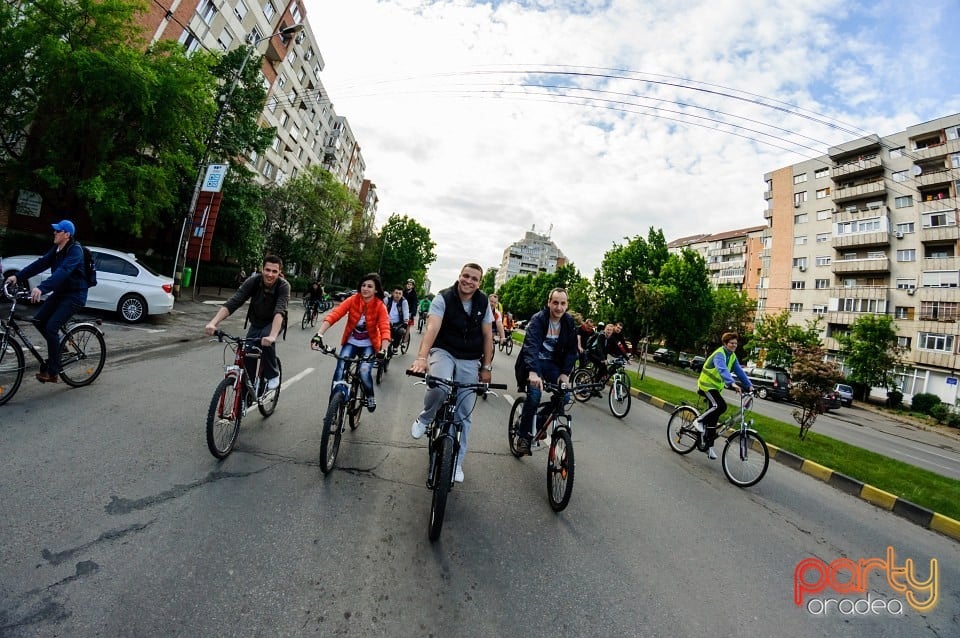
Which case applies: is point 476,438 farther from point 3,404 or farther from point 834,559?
point 3,404

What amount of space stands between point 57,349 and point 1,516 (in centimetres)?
328

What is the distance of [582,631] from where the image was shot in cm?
222

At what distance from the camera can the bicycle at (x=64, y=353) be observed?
4152 mm

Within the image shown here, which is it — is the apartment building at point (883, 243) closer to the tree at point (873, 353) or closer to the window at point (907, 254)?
the window at point (907, 254)

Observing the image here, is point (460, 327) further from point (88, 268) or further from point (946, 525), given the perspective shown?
point (946, 525)

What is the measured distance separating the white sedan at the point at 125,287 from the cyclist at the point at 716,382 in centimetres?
1285

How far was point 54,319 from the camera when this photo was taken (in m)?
4.69

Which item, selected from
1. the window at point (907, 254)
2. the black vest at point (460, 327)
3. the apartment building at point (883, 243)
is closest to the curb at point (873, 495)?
the black vest at point (460, 327)

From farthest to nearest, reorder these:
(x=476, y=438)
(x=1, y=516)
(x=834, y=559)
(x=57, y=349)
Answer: (x=476, y=438)
(x=57, y=349)
(x=834, y=559)
(x=1, y=516)

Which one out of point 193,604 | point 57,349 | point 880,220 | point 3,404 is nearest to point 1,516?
point 193,604

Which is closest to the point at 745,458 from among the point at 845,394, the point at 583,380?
the point at 583,380

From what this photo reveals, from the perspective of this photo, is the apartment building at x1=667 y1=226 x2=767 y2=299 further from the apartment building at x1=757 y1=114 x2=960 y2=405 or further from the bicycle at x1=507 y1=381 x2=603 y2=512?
the bicycle at x1=507 y1=381 x2=603 y2=512

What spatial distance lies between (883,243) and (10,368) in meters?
53.3

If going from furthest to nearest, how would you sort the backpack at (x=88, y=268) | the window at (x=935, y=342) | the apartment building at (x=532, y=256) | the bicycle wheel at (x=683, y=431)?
the apartment building at (x=532, y=256) < the window at (x=935, y=342) < the bicycle wheel at (x=683, y=431) < the backpack at (x=88, y=268)
